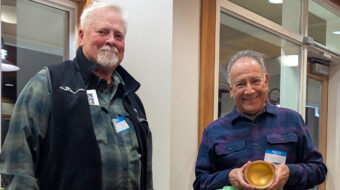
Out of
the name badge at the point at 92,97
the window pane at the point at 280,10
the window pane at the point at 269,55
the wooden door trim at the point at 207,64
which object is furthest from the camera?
the window pane at the point at 280,10

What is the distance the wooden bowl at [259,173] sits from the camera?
4.98 ft

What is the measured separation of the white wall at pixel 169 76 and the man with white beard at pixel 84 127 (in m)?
0.43

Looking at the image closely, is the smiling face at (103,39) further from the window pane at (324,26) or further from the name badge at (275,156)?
the window pane at (324,26)

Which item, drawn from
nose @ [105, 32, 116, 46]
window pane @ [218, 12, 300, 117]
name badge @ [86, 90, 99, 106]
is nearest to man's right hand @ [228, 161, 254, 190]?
name badge @ [86, 90, 99, 106]

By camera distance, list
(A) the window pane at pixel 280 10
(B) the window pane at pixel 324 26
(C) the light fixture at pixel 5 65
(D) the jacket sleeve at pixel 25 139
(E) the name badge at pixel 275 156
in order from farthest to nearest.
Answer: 1. (B) the window pane at pixel 324 26
2. (A) the window pane at pixel 280 10
3. (C) the light fixture at pixel 5 65
4. (E) the name badge at pixel 275 156
5. (D) the jacket sleeve at pixel 25 139

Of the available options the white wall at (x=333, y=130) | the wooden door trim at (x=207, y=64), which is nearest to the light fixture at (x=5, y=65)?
the wooden door trim at (x=207, y=64)

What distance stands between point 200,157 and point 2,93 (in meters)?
1.13

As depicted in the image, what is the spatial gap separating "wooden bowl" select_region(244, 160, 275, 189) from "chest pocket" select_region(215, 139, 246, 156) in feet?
0.52

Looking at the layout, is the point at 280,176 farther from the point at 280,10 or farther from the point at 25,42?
the point at 280,10

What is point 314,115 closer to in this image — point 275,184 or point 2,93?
point 275,184

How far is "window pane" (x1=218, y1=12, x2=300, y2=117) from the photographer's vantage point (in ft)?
8.25

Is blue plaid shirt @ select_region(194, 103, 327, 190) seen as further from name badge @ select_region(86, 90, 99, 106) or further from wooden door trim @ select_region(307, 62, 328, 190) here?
wooden door trim @ select_region(307, 62, 328, 190)

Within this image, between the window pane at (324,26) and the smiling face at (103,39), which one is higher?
the window pane at (324,26)

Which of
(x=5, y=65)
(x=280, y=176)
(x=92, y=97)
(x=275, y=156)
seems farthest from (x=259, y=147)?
(x=5, y=65)
